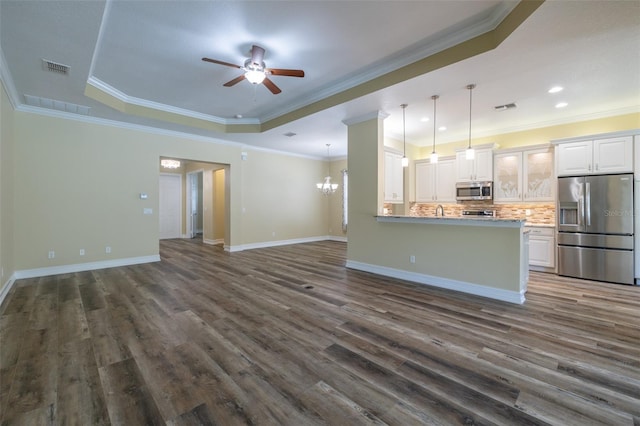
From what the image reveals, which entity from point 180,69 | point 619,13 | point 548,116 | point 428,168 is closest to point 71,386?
point 180,69

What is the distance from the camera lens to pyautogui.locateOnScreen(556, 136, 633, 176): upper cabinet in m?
4.54

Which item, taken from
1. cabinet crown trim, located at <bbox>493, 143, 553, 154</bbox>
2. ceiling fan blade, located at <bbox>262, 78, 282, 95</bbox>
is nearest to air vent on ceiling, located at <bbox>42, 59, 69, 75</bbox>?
ceiling fan blade, located at <bbox>262, 78, 282, 95</bbox>

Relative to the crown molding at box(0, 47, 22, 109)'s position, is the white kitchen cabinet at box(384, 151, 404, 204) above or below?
below

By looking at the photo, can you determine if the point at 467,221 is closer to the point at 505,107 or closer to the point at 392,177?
the point at 392,177

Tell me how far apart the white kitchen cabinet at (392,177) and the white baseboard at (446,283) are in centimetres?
147

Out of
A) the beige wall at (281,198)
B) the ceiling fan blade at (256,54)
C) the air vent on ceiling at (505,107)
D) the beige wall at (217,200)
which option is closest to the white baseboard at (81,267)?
the beige wall at (281,198)

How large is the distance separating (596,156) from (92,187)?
9404mm

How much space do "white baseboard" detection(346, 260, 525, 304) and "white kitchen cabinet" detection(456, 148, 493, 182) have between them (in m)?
3.16

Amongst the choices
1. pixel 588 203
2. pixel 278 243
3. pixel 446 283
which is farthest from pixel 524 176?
pixel 278 243

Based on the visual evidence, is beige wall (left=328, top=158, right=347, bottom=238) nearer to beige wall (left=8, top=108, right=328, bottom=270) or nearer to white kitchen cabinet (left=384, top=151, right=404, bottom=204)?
beige wall (left=8, top=108, right=328, bottom=270)

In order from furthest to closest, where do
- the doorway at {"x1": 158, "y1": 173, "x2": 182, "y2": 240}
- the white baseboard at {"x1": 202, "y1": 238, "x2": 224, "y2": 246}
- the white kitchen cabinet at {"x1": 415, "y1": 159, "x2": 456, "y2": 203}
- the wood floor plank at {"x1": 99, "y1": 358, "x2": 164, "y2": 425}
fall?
the doorway at {"x1": 158, "y1": 173, "x2": 182, "y2": 240} < the white baseboard at {"x1": 202, "y1": 238, "x2": 224, "y2": 246} < the white kitchen cabinet at {"x1": 415, "y1": 159, "x2": 456, "y2": 203} < the wood floor plank at {"x1": 99, "y1": 358, "x2": 164, "y2": 425}

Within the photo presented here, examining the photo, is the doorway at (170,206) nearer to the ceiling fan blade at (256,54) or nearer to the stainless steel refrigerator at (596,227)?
the ceiling fan blade at (256,54)

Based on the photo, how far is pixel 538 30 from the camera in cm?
265

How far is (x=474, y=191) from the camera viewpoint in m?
6.18
